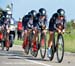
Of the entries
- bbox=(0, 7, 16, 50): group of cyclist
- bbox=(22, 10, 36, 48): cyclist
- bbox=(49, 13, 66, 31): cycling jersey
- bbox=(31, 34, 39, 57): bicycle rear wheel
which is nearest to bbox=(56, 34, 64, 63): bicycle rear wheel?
bbox=(49, 13, 66, 31): cycling jersey

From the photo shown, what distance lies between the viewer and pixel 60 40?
52.4 ft

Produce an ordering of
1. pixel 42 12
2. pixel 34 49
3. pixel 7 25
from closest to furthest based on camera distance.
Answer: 1. pixel 42 12
2. pixel 34 49
3. pixel 7 25

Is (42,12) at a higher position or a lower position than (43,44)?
higher

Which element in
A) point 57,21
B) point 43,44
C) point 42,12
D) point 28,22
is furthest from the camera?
point 28,22

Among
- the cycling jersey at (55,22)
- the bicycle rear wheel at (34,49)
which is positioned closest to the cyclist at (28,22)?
the bicycle rear wheel at (34,49)

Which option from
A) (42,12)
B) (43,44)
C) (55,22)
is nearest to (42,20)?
(42,12)

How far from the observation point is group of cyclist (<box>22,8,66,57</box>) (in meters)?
16.2

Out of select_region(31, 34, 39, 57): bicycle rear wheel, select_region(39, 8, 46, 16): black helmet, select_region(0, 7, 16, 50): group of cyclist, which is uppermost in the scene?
select_region(39, 8, 46, 16): black helmet

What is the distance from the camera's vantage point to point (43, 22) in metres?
17.9

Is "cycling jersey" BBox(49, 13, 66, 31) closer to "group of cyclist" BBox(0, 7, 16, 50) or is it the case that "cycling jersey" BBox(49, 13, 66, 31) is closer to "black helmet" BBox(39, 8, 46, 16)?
"black helmet" BBox(39, 8, 46, 16)

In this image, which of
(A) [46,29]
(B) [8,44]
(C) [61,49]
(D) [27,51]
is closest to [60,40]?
(C) [61,49]

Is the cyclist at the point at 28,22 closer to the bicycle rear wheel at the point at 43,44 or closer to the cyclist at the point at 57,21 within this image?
the bicycle rear wheel at the point at 43,44

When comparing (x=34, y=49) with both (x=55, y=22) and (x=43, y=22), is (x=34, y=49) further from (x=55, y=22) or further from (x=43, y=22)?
(x=55, y=22)

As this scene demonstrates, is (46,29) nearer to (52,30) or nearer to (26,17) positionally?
(52,30)
